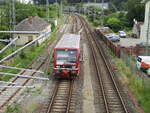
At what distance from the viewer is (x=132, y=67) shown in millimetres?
24438

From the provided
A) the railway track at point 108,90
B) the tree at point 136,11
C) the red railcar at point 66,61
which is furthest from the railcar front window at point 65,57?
the tree at point 136,11

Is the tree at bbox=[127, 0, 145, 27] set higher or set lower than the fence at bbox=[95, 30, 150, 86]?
higher

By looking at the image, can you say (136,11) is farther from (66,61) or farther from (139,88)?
(139,88)

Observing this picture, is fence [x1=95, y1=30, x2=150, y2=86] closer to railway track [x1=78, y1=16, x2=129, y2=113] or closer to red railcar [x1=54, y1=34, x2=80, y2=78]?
railway track [x1=78, y1=16, x2=129, y2=113]

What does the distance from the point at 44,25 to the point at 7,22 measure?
5.70 m

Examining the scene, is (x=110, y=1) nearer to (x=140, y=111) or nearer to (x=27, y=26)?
(x=27, y=26)

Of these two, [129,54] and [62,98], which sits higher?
[129,54]

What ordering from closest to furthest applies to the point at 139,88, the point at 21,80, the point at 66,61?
the point at 139,88
the point at 66,61
the point at 21,80

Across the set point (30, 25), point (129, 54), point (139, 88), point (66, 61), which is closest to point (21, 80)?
point (66, 61)

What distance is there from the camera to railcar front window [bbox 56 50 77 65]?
70.4 feet

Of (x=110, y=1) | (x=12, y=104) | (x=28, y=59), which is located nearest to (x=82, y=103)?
(x=12, y=104)

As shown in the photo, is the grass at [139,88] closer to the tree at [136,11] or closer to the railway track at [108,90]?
the railway track at [108,90]

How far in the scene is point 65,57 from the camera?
21516 millimetres

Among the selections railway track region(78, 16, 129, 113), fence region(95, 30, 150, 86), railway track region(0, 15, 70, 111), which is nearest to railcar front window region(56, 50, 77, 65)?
railway track region(78, 16, 129, 113)
